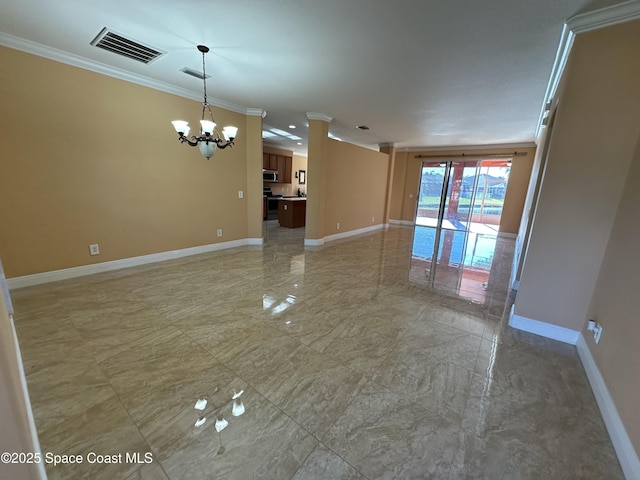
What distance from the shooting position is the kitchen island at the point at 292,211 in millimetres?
7297

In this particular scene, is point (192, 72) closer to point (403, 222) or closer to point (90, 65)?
point (90, 65)

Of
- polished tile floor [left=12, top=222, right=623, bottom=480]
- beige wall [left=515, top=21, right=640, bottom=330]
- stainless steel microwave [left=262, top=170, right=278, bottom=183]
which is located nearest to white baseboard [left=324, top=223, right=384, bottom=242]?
polished tile floor [left=12, top=222, right=623, bottom=480]

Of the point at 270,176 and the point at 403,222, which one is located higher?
the point at 270,176

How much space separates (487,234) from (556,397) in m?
6.69

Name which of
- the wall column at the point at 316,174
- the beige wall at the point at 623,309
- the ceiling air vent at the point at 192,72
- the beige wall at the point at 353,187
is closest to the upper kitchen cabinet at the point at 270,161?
the beige wall at the point at 353,187

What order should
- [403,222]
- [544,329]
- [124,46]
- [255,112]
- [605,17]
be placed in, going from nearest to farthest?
[605,17] → [544,329] → [124,46] → [255,112] → [403,222]

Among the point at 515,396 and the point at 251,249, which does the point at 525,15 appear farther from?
the point at 251,249

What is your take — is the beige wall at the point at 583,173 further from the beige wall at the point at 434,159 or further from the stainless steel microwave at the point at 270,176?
the stainless steel microwave at the point at 270,176

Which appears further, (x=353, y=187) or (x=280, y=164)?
(x=280, y=164)

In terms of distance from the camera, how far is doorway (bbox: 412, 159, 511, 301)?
5570mm

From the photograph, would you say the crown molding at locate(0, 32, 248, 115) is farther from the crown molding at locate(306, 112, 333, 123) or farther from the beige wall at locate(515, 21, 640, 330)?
the beige wall at locate(515, 21, 640, 330)

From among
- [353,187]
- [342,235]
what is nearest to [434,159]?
[353,187]

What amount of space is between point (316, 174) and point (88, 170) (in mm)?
3440

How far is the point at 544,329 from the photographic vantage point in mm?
2375
